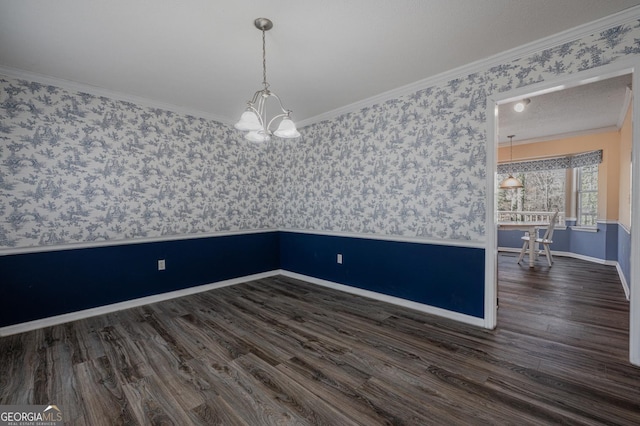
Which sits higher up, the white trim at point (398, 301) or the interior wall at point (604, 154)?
the interior wall at point (604, 154)

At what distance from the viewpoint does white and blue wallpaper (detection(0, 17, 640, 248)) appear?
2697 mm

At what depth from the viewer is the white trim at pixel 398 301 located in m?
2.79

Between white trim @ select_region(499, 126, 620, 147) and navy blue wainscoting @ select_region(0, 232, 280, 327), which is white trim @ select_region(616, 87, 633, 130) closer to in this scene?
white trim @ select_region(499, 126, 620, 147)

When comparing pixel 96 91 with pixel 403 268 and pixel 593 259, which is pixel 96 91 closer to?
pixel 403 268

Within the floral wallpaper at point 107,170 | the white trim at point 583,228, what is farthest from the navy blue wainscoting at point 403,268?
the white trim at point 583,228

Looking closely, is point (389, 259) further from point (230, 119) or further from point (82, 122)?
point (82, 122)

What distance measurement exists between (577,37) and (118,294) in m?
5.04

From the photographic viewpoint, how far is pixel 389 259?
11.2 feet

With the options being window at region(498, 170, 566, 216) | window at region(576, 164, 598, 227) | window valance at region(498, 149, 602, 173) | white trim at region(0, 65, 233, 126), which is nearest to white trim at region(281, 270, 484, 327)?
white trim at region(0, 65, 233, 126)

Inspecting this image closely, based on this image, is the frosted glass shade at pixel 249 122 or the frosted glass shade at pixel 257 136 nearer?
the frosted glass shade at pixel 249 122

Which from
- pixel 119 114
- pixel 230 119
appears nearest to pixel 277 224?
pixel 230 119

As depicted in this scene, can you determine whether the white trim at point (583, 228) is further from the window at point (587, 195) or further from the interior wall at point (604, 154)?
the interior wall at point (604, 154)

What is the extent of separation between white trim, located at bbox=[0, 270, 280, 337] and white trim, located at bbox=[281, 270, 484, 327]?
3.50 ft

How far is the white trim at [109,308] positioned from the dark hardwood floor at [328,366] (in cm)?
12
